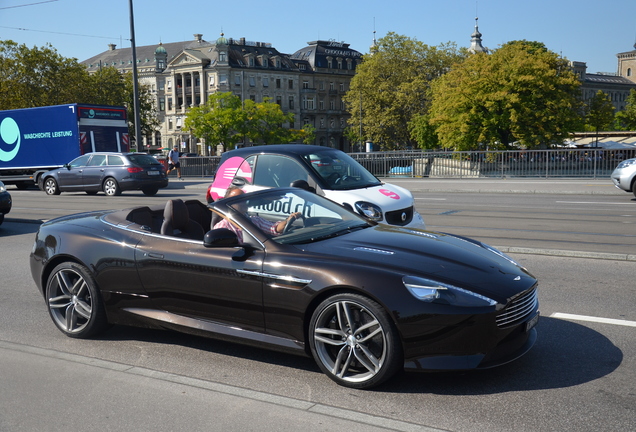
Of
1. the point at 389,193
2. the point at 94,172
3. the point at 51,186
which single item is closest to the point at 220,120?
the point at 51,186

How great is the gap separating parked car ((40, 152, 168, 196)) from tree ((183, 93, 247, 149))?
62.8 metres

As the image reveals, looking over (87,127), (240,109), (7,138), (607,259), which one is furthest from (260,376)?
(240,109)

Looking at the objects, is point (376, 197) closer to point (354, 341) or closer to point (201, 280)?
point (201, 280)

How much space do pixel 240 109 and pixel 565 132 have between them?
5196cm

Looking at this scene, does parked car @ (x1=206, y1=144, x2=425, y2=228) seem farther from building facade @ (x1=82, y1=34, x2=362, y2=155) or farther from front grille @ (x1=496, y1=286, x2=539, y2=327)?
building facade @ (x1=82, y1=34, x2=362, y2=155)

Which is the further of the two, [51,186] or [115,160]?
[51,186]

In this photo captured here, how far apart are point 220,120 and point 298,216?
83351 millimetres

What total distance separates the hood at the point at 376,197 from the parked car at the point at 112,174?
14.9 m

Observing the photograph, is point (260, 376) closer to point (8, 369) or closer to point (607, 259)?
point (8, 369)

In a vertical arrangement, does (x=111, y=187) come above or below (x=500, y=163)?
below

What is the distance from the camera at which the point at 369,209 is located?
8.95m

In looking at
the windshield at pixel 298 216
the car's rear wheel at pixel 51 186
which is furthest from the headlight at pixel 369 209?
the car's rear wheel at pixel 51 186

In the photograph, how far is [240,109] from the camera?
87.8m

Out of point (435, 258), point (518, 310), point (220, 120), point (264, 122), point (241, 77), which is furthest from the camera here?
point (241, 77)
